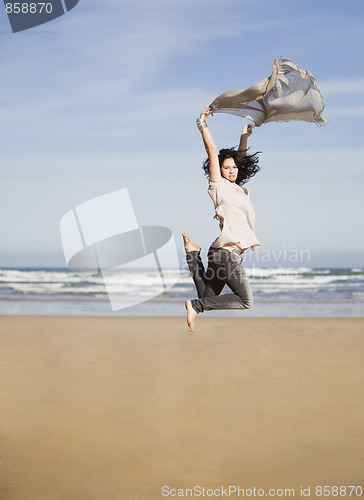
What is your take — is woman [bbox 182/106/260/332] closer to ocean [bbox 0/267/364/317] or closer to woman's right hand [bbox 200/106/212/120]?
woman's right hand [bbox 200/106/212/120]

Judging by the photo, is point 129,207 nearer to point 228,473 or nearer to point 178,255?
point 178,255

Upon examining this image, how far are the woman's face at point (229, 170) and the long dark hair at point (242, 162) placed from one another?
3cm

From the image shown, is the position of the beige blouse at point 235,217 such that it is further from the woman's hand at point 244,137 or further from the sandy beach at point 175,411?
the sandy beach at point 175,411

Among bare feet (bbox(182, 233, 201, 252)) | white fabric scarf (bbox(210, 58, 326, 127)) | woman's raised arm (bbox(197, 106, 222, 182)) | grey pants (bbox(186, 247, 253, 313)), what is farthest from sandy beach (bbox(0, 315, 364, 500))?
white fabric scarf (bbox(210, 58, 326, 127))

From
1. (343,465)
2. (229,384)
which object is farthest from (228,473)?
(229,384)

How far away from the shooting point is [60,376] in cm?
1041

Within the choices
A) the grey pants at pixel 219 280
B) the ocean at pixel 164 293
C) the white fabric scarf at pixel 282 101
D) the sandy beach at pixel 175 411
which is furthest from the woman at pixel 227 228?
the ocean at pixel 164 293

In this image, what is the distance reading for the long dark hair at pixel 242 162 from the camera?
3523 mm

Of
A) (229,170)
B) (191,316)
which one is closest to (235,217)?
(229,170)

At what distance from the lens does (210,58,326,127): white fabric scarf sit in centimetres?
336

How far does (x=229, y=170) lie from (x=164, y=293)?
2126 centimetres

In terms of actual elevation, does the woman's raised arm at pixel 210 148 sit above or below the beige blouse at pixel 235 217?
above

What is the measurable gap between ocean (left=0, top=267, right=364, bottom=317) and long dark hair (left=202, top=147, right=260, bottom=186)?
13.5 m

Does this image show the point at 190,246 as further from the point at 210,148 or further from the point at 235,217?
the point at 210,148
